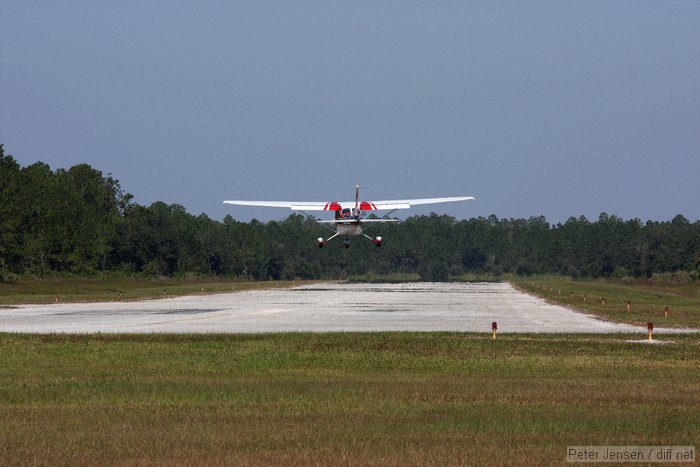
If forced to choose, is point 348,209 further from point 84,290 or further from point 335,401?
point 335,401

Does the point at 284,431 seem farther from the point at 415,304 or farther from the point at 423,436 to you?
the point at 415,304

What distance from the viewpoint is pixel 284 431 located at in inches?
753

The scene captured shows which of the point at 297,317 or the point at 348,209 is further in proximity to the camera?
the point at 348,209

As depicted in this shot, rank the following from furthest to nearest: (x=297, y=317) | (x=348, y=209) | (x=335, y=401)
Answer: (x=348, y=209)
(x=297, y=317)
(x=335, y=401)

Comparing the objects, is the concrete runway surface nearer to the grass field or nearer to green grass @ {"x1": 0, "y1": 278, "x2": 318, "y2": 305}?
the grass field

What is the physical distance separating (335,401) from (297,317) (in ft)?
121

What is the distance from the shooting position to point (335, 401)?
918 inches

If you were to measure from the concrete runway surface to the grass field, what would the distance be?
1019 cm

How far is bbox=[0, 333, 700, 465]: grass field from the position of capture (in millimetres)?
17422

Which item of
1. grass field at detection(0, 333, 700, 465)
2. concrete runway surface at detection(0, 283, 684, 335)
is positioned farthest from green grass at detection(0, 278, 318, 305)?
grass field at detection(0, 333, 700, 465)

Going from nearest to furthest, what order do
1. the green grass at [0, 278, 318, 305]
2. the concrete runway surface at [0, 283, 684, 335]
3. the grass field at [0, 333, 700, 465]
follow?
1. the grass field at [0, 333, 700, 465]
2. the concrete runway surface at [0, 283, 684, 335]
3. the green grass at [0, 278, 318, 305]

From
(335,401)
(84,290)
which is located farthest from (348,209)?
(335,401)

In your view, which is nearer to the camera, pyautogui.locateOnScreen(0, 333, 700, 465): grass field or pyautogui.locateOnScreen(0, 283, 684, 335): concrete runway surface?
pyautogui.locateOnScreen(0, 333, 700, 465): grass field

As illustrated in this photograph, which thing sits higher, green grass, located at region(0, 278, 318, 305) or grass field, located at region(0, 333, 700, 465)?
green grass, located at region(0, 278, 318, 305)
